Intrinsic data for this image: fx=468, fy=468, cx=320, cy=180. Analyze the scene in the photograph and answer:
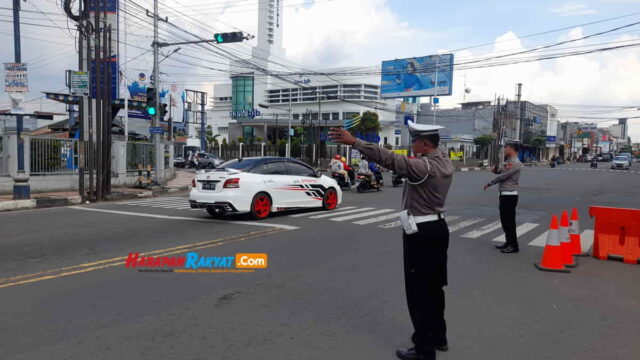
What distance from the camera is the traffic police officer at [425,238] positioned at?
3740mm

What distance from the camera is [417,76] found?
157 ft

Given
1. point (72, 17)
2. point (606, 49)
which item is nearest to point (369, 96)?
point (606, 49)

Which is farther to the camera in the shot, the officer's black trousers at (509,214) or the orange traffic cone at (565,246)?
the officer's black trousers at (509,214)

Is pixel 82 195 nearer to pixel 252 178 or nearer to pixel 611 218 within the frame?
pixel 252 178

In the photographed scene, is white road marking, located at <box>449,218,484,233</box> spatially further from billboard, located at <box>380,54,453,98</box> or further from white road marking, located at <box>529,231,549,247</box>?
billboard, located at <box>380,54,453,98</box>

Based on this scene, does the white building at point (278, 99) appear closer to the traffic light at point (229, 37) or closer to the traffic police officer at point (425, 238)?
the traffic light at point (229, 37)

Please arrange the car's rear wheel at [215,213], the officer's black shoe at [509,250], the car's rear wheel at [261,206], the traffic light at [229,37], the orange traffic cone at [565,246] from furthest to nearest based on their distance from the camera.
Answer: the traffic light at [229,37]
the car's rear wheel at [215,213]
the car's rear wheel at [261,206]
the officer's black shoe at [509,250]
the orange traffic cone at [565,246]

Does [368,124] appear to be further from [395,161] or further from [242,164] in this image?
[395,161]

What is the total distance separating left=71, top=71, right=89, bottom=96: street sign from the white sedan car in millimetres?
5961

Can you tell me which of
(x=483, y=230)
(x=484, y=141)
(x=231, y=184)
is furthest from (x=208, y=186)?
(x=484, y=141)

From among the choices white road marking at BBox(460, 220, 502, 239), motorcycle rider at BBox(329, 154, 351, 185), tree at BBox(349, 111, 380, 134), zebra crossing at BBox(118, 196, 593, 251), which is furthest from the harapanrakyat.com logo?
tree at BBox(349, 111, 380, 134)

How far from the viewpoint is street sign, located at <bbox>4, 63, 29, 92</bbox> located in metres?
13.3

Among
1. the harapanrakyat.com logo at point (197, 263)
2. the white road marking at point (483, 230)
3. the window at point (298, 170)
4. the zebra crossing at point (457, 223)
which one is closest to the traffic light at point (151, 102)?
the zebra crossing at point (457, 223)

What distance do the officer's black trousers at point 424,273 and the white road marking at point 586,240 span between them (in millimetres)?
6167
